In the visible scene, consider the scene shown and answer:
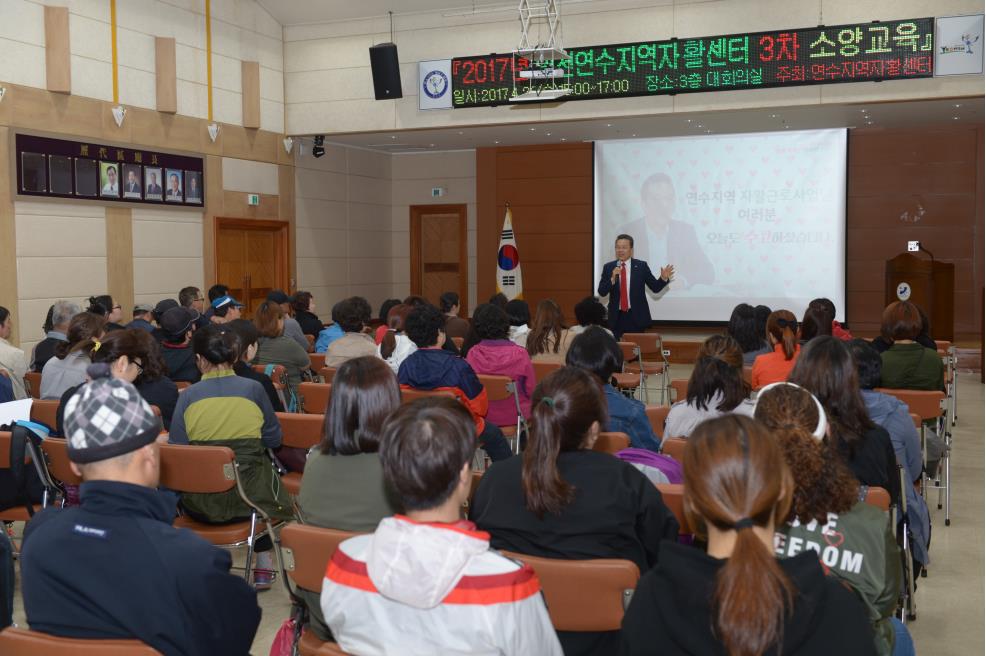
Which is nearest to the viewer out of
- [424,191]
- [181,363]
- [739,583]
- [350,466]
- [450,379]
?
[739,583]

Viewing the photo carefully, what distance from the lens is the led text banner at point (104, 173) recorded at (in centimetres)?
865

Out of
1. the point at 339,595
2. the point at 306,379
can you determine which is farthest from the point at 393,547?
the point at 306,379

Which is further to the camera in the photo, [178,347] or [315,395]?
[178,347]

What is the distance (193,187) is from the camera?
34.7 feet

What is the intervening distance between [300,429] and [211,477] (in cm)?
63

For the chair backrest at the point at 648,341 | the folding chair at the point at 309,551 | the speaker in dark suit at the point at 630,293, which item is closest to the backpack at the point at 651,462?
the folding chair at the point at 309,551

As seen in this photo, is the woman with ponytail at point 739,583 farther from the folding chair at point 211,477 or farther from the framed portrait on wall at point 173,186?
the framed portrait on wall at point 173,186

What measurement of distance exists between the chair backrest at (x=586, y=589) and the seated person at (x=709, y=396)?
148cm

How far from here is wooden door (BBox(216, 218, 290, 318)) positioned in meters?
11.2

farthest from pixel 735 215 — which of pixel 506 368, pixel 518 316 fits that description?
pixel 506 368

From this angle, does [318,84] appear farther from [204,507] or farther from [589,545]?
[589,545]

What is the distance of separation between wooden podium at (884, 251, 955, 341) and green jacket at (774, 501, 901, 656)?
9468mm

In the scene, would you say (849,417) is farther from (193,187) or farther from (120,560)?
(193,187)

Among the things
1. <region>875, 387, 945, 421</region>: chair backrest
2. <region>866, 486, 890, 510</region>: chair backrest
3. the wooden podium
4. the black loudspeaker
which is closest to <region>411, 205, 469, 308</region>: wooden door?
the black loudspeaker
